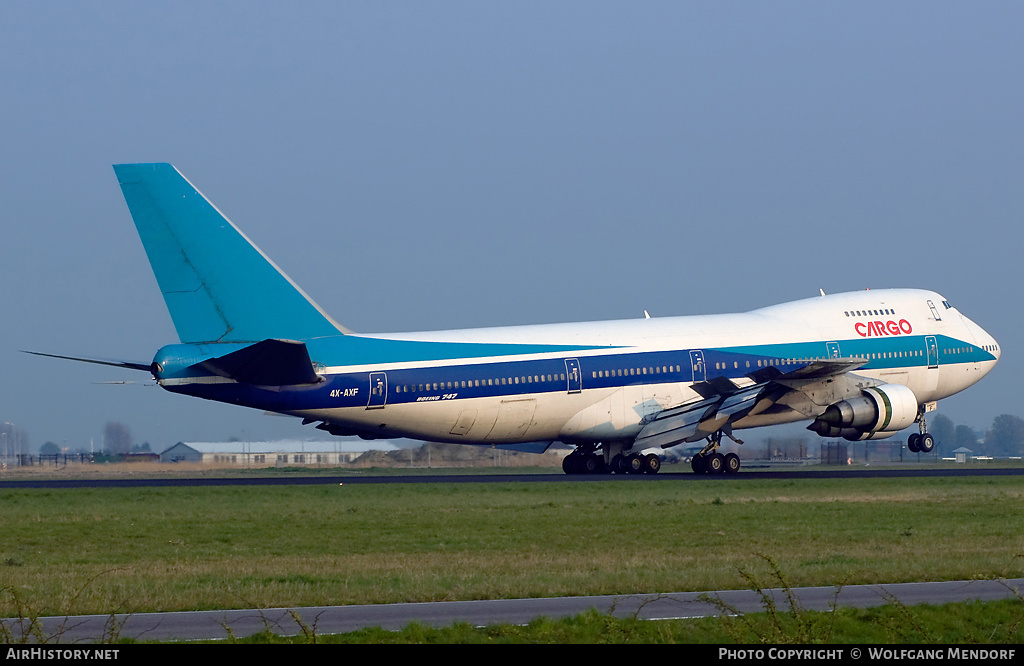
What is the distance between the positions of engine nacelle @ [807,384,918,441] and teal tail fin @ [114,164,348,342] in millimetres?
21489

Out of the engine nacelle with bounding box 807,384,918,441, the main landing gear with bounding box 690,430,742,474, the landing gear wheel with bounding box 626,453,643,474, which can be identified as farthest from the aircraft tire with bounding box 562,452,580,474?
the engine nacelle with bounding box 807,384,918,441

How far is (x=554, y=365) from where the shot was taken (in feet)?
166

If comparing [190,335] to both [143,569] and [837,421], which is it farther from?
[837,421]

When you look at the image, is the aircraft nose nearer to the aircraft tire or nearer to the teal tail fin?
the aircraft tire

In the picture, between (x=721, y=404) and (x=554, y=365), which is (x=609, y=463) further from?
(x=554, y=365)

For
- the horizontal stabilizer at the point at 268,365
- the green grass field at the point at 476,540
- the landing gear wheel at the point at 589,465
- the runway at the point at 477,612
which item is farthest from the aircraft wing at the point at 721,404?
the runway at the point at 477,612

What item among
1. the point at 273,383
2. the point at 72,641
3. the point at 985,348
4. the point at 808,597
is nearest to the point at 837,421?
the point at 985,348

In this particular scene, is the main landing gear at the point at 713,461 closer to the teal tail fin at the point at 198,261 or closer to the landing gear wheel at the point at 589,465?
the landing gear wheel at the point at 589,465

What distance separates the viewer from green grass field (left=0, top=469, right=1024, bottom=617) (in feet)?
69.9

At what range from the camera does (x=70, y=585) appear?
22203 mm

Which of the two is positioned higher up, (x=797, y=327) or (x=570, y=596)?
(x=797, y=327)

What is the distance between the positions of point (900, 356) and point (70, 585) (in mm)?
A: 40913

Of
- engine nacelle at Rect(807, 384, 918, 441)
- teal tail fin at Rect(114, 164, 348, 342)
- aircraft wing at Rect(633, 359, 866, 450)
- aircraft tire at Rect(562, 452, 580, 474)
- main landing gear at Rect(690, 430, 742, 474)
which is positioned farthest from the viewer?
aircraft tire at Rect(562, 452, 580, 474)

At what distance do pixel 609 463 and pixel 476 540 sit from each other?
2557cm
